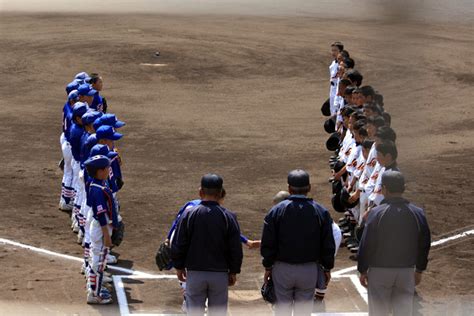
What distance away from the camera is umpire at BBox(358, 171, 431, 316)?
296 inches

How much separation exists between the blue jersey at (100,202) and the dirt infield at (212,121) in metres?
0.89

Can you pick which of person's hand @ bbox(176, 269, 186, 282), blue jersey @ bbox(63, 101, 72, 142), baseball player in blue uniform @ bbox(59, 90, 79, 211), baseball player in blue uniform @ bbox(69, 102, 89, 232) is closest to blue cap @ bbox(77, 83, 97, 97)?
baseball player in blue uniform @ bbox(59, 90, 79, 211)

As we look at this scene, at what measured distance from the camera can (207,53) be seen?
2591 centimetres

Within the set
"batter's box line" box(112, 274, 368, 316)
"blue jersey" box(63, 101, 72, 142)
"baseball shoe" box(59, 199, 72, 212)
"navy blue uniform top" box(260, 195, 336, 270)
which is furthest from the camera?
"baseball shoe" box(59, 199, 72, 212)

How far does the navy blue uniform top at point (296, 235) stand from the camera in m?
7.43

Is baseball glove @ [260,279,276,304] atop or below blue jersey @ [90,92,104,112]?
below

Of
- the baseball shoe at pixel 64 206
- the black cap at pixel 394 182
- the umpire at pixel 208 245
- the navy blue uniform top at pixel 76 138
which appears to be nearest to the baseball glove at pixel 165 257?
the umpire at pixel 208 245

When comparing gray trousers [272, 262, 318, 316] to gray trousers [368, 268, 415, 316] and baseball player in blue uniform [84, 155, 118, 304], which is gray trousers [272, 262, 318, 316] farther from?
baseball player in blue uniform [84, 155, 118, 304]

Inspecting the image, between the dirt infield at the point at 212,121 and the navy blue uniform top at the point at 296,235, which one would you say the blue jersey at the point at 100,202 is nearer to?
the dirt infield at the point at 212,121

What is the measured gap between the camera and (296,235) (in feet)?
24.4

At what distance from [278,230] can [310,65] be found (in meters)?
17.9

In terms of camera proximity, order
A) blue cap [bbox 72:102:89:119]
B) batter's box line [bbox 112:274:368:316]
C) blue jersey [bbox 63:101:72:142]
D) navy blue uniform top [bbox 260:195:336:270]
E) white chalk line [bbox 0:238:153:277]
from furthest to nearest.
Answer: blue jersey [bbox 63:101:72:142], blue cap [bbox 72:102:89:119], white chalk line [bbox 0:238:153:277], batter's box line [bbox 112:274:368:316], navy blue uniform top [bbox 260:195:336:270]

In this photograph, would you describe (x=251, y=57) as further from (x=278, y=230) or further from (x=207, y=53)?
(x=278, y=230)

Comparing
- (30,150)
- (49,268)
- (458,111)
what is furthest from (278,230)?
(458,111)
